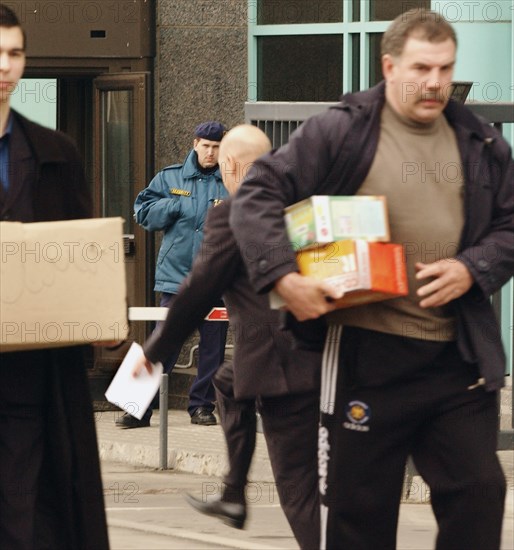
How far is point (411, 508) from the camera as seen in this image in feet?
27.6

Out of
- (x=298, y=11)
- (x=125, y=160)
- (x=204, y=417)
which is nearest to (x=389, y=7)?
(x=298, y=11)

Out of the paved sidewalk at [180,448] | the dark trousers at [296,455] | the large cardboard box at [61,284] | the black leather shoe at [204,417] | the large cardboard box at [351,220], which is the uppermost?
the large cardboard box at [351,220]

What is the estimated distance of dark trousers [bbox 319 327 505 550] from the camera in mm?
4836

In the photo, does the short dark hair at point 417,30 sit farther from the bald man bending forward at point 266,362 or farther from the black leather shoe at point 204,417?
the black leather shoe at point 204,417

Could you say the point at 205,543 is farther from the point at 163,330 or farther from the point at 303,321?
the point at 303,321

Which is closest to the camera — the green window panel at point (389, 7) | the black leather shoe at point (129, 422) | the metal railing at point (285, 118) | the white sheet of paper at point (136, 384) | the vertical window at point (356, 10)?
the white sheet of paper at point (136, 384)

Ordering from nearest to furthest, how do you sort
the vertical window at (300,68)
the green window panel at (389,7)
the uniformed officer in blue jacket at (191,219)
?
the uniformed officer in blue jacket at (191,219), the green window panel at (389,7), the vertical window at (300,68)

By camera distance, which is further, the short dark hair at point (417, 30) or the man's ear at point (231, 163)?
the man's ear at point (231, 163)

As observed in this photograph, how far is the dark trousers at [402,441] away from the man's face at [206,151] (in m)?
6.05

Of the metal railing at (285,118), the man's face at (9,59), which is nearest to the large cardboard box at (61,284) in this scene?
the man's face at (9,59)

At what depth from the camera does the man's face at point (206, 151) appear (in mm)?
10938

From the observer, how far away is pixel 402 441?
4.91 m

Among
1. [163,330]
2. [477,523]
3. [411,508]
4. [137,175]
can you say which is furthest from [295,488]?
[137,175]

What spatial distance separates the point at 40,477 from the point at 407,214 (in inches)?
52.1
